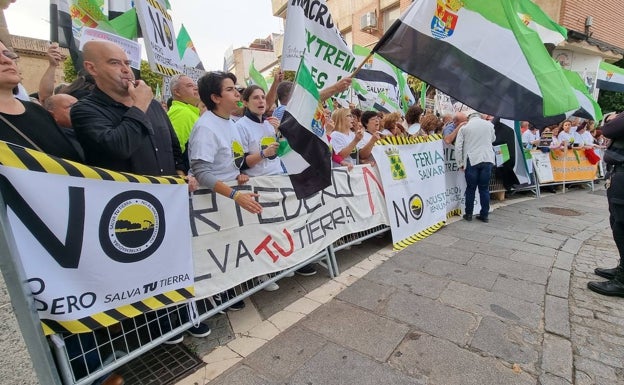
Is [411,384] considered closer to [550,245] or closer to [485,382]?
[485,382]

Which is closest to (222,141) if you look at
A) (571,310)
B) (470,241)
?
(571,310)

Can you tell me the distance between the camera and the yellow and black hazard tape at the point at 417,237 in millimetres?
4531

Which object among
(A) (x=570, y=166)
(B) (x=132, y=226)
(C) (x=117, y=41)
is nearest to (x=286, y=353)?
(B) (x=132, y=226)

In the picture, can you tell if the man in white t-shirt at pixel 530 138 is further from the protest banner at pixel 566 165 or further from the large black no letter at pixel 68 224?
the large black no letter at pixel 68 224

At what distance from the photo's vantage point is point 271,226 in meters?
3.13

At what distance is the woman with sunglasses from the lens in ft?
5.69

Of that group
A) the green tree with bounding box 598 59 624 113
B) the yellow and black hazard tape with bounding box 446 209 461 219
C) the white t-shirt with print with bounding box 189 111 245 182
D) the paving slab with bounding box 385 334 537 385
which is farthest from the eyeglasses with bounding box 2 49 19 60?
the green tree with bounding box 598 59 624 113

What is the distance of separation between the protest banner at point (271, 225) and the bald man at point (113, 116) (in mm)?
622

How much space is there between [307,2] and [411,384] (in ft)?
10.7

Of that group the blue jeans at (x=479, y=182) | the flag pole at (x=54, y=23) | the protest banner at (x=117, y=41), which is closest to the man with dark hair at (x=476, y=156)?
the blue jeans at (x=479, y=182)

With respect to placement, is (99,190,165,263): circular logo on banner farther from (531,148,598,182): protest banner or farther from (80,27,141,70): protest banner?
(531,148,598,182): protest banner

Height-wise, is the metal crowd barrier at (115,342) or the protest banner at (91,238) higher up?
the protest banner at (91,238)

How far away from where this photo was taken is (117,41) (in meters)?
3.28

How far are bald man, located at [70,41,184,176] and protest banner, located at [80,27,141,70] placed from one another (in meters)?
1.44
